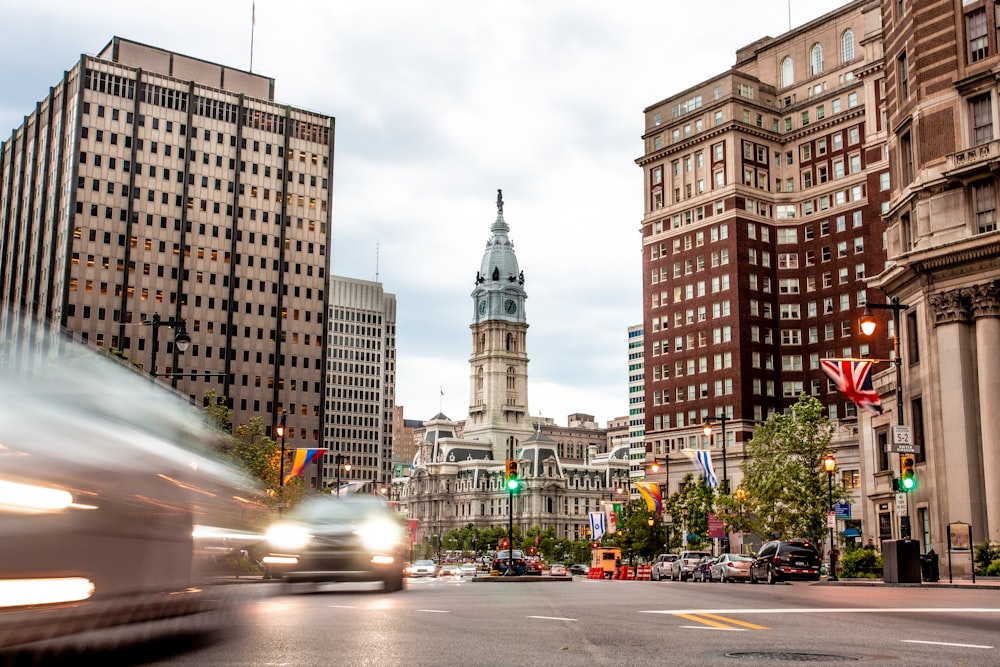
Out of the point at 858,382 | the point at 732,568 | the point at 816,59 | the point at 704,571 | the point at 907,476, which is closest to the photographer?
the point at 907,476

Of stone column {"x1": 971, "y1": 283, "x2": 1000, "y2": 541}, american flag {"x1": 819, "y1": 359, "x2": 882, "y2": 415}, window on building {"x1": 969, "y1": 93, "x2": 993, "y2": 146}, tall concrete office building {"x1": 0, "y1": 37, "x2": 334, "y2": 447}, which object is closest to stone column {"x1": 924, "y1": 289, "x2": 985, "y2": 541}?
stone column {"x1": 971, "y1": 283, "x2": 1000, "y2": 541}

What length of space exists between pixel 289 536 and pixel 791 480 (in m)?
47.5

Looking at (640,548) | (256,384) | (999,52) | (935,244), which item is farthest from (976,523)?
(256,384)

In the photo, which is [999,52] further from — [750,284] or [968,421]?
[750,284]

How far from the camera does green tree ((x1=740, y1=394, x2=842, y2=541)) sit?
6212cm

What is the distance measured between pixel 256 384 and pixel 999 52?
367 feet

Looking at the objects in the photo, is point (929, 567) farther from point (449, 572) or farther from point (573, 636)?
point (449, 572)

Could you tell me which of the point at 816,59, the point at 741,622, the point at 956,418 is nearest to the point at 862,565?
the point at 956,418

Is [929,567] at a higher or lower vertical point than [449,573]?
higher

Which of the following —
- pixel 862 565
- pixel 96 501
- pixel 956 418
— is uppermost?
pixel 956 418

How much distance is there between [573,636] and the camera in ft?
38.9

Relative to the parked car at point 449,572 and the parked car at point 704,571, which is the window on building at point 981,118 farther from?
the parked car at point 449,572

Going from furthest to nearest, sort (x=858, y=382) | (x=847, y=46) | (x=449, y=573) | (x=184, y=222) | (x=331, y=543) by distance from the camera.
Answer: (x=184, y=222)
(x=847, y=46)
(x=449, y=573)
(x=858, y=382)
(x=331, y=543)

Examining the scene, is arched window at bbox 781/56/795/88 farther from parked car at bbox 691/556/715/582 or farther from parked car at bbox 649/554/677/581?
parked car at bbox 691/556/715/582
